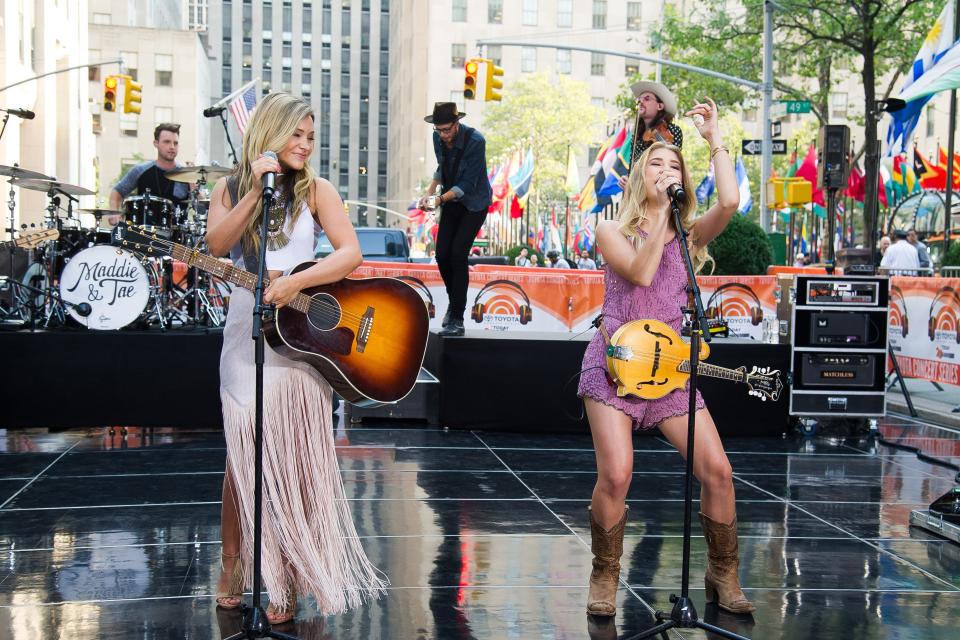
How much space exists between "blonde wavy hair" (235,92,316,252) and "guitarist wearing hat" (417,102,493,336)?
460 cm

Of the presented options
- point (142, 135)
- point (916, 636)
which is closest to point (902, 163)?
point (916, 636)

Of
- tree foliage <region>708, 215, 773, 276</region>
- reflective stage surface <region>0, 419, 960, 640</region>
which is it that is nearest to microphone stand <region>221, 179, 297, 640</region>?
reflective stage surface <region>0, 419, 960, 640</region>

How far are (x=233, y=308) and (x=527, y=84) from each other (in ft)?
212

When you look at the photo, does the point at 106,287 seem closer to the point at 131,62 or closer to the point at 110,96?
the point at 110,96

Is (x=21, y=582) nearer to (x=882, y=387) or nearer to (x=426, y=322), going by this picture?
(x=426, y=322)

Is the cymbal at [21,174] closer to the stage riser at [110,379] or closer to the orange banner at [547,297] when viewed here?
the stage riser at [110,379]

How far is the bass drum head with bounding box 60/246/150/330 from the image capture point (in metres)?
9.40

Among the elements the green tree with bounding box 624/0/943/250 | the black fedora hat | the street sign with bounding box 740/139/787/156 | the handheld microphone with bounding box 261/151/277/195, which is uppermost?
the green tree with bounding box 624/0/943/250

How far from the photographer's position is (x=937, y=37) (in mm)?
9914

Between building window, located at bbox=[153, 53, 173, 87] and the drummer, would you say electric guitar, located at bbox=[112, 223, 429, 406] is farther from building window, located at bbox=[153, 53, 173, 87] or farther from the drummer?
building window, located at bbox=[153, 53, 173, 87]

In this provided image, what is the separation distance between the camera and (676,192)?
4355 millimetres

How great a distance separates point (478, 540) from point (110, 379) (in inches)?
176

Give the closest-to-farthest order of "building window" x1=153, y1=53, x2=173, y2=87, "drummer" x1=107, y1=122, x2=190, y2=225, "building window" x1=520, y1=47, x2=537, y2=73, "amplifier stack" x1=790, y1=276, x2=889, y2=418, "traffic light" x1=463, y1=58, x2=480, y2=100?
1. "amplifier stack" x1=790, y1=276, x2=889, y2=418
2. "drummer" x1=107, y1=122, x2=190, y2=225
3. "traffic light" x1=463, y1=58, x2=480, y2=100
4. "building window" x1=153, y1=53, x2=173, y2=87
5. "building window" x1=520, y1=47, x2=537, y2=73

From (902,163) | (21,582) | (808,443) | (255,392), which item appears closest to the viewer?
(255,392)
